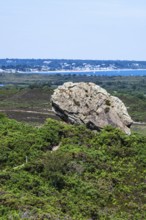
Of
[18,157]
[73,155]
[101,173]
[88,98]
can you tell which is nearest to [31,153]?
[18,157]

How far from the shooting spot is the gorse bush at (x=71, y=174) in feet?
71.4

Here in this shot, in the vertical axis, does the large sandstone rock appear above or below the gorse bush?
→ above

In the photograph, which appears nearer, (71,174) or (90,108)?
(71,174)

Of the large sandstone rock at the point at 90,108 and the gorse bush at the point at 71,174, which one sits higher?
the large sandstone rock at the point at 90,108

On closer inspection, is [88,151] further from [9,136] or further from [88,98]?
[88,98]

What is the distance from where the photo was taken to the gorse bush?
2177 cm

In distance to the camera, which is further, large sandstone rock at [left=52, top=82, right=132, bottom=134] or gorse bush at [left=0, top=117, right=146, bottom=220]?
large sandstone rock at [left=52, top=82, right=132, bottom=134]

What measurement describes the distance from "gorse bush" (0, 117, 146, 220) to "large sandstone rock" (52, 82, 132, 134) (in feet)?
11.2

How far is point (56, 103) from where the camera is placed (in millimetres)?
36656

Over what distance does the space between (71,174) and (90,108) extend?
10.9 meters

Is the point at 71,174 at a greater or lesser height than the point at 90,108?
lesser

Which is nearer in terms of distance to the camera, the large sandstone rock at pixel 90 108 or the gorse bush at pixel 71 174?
the gorse bush at pixel 71 174

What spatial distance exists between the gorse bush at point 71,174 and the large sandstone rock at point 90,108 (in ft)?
11.2

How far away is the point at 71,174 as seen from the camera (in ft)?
85.9
